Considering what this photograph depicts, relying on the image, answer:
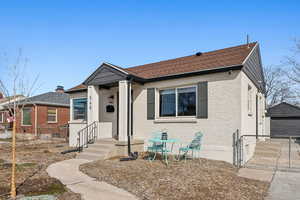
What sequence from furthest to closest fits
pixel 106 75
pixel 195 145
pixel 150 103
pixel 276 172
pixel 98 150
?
pixel 106 75 < pixel 150 103 < pixel 98 150 < pixel 195 145 < pixel 276 172

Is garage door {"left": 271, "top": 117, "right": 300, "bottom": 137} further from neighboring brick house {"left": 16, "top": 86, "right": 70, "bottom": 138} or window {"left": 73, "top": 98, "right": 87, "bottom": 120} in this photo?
neighboring brick house {"left": 16, "top": 86, "right": 70, "bottom": 138}

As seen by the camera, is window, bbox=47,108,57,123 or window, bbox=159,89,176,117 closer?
window, bbox=159,89,176,117

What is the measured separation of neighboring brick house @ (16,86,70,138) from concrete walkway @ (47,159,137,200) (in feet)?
39.6

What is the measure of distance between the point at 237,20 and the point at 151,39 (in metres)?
4.77

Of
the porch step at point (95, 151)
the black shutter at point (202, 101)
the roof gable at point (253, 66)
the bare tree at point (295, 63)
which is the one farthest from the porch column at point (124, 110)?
the bare tree at point (295, 63)

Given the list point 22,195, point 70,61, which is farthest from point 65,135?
point 22,195

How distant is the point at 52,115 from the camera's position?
19.5 m

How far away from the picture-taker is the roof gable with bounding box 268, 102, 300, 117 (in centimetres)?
1781

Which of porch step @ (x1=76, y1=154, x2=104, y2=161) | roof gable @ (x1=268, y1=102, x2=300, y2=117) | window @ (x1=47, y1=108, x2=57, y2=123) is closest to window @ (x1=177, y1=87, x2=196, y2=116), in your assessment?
porch step @ (x1=76, y1=154, x2=104, y2=161)

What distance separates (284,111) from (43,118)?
2213 centimetres

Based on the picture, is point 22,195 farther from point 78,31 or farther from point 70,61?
point 70,61

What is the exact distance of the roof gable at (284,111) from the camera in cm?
1781

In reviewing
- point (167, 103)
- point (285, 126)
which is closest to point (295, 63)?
point (285, 126)

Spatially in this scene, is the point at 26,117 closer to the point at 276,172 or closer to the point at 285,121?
the point at 276,172
